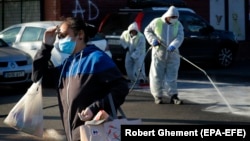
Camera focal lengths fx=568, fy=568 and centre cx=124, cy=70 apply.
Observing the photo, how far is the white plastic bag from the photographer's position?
13.3 feet

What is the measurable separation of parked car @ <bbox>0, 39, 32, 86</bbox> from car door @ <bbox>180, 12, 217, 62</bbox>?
5.45 m

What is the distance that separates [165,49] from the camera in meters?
10.3

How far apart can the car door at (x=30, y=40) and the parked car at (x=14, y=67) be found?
565 millimetres

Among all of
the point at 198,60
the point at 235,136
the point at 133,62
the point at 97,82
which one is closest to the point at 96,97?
the point at 97,82

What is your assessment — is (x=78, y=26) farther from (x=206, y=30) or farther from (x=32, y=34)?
(x=206, y=30)

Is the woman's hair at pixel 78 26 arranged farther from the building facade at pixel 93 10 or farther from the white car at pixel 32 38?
the building facade at pixel 93 10

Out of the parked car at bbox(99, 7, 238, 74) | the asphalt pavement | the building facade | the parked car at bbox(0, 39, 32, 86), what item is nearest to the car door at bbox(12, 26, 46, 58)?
the parked car at bbox(0, 39, 32, 86)

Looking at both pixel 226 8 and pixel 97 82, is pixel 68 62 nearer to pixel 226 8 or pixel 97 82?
pixel 97 82

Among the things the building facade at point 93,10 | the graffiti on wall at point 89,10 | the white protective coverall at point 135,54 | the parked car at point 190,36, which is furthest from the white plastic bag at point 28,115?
the graffiti on wall at point 89,10

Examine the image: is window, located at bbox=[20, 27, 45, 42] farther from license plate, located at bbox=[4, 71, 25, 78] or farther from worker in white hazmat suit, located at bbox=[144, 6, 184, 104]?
worker in white hazmat suit, located at bbox=[144, 6, 184, 104]

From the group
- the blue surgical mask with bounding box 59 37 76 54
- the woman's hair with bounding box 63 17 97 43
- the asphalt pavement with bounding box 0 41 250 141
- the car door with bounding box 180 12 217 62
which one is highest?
the woman's hair with bounding box 63 17 97 43

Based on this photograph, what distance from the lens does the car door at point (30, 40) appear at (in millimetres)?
13219

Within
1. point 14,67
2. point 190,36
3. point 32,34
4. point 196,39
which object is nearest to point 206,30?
point 196,39

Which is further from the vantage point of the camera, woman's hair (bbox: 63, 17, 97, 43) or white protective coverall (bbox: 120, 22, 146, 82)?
white protective coverall (bbox: 120, 22, 146, 82)
